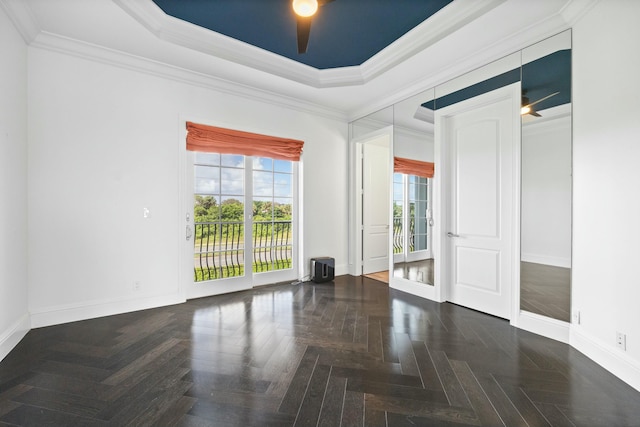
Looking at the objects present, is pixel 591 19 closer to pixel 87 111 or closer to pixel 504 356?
pixel 504 356

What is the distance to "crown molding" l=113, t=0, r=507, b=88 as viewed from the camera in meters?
2.60

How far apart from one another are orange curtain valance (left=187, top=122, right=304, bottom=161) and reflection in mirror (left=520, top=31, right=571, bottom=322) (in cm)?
302

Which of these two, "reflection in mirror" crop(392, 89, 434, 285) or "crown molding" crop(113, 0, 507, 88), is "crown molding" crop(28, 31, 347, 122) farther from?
"reflection in mirror" crop(392, 89, 434, 285)

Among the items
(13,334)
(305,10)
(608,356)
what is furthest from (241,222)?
(608,356)

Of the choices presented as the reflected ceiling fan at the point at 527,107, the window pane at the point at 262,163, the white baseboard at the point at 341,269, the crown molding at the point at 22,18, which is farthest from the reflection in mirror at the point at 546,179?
the crown molding at the point at 22,18

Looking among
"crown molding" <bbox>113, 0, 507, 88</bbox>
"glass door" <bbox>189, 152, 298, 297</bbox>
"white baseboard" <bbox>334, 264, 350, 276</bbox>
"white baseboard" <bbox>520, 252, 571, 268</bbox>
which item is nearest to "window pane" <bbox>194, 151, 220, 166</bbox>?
"glass door" <bbox>189, 152, 298, 297</bbox>

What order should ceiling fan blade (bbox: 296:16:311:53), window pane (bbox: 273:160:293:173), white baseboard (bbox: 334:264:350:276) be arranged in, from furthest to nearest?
white baseboard (bbox: 334:264:350:276) → window pane (bbox: 273:160:293:173) → ceiling fan blade (bbox: 296:16:311:53)

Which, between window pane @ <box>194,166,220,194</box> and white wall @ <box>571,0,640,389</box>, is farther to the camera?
window pane @ <box>194,166,220,194</box>

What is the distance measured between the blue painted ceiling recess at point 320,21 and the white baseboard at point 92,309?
10.3 feet

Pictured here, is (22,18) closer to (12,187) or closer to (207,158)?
(12,187)

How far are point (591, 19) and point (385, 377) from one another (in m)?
3.25

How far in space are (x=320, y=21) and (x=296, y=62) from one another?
896 millimetres

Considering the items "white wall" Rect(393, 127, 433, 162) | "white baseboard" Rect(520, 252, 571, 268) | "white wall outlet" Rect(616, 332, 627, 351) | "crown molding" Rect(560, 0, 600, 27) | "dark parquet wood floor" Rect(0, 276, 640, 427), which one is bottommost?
"dark parquet wood floor" Rect(0, 276, 640, 427)

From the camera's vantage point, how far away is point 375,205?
5258 mm
